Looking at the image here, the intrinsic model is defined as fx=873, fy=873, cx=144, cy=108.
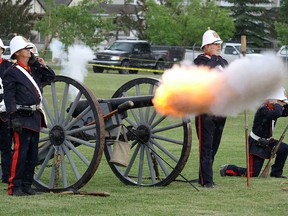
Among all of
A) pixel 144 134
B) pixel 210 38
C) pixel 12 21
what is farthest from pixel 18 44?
pixel 12 21

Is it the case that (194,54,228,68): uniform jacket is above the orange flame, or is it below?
above

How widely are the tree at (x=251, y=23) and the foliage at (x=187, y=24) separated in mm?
7588

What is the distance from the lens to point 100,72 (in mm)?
41125

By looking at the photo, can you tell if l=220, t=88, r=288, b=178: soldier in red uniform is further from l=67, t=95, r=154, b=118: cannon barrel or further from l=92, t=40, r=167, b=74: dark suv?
l=92, t=40, r=167, b=74: dark suv

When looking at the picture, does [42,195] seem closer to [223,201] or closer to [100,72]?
[223,201]

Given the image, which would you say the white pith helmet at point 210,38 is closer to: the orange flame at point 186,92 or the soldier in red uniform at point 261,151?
the orange flame at point 186,92

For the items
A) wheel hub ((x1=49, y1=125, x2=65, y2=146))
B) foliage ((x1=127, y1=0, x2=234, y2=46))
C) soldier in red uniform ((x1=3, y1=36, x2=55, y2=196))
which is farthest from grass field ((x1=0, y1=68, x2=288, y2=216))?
foliage ((x1=127, y1=0, x2=234, y2=46))

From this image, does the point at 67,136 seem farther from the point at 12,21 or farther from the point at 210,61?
the point at 12,21

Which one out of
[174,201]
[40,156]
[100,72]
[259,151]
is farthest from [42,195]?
[100,72]

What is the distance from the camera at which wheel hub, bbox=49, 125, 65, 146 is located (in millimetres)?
10258

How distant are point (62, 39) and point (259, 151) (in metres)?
34.1

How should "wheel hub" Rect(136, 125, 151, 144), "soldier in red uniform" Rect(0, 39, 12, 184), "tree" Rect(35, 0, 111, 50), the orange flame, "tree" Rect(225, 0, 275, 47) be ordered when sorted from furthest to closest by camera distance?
"tree" Rect(225, 0, 275, 47) < "tree" Rect(35, 0, 111, 50) < "wheel hub" Rect(136, 125, 151, 144) < "soldier in red uniform" Rect(0, 39, 12, 184) < the orange flame

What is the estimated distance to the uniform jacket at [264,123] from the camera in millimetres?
11663

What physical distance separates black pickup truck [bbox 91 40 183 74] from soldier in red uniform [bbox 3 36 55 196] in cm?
2921
